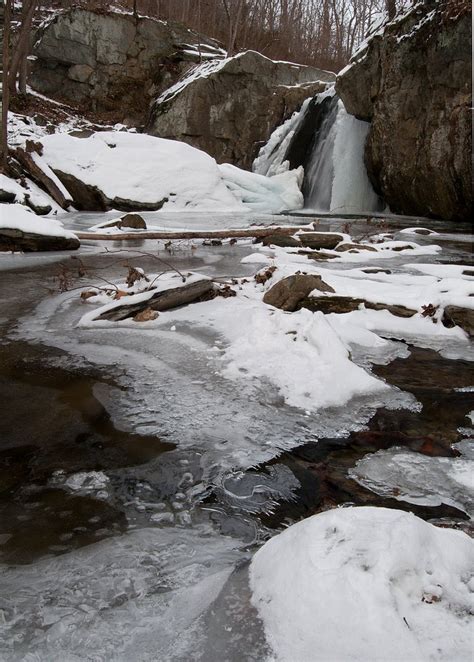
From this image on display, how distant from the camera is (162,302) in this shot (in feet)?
14.4

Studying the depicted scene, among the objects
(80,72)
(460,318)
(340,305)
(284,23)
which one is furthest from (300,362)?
(284,23)

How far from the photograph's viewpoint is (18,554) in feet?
5.15

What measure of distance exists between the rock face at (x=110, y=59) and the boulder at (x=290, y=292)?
23.7 metres

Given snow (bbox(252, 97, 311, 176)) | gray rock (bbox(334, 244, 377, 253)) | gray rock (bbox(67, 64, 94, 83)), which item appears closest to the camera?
gray rock (bbox(334, 244, 377, 253))

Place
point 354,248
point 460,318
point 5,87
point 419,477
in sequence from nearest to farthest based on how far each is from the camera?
point 419,477 < point 460,318 < point 354,248 < point 5,87

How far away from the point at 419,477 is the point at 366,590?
1.07m

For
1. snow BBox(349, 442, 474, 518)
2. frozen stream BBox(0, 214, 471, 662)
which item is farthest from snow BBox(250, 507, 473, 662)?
→ snow BBox(349, 442, 474, 518)

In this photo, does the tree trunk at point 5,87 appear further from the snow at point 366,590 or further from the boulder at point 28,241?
the snow at point 366,590

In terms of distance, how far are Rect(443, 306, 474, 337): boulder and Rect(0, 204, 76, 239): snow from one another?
6192mm

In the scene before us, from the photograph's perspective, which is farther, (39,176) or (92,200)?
(92,200)

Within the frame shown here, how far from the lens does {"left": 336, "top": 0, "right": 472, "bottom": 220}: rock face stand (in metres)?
12.0

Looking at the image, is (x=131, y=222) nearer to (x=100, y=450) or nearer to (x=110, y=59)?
(x=100, y=450)

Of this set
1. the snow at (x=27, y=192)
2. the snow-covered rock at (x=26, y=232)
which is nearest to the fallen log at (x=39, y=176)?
the snow at (x=27, y=192)

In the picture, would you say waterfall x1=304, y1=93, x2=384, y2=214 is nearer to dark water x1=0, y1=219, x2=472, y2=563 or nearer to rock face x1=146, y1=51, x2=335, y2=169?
rock face x1=146, y1=51, x2=335, y2=169
